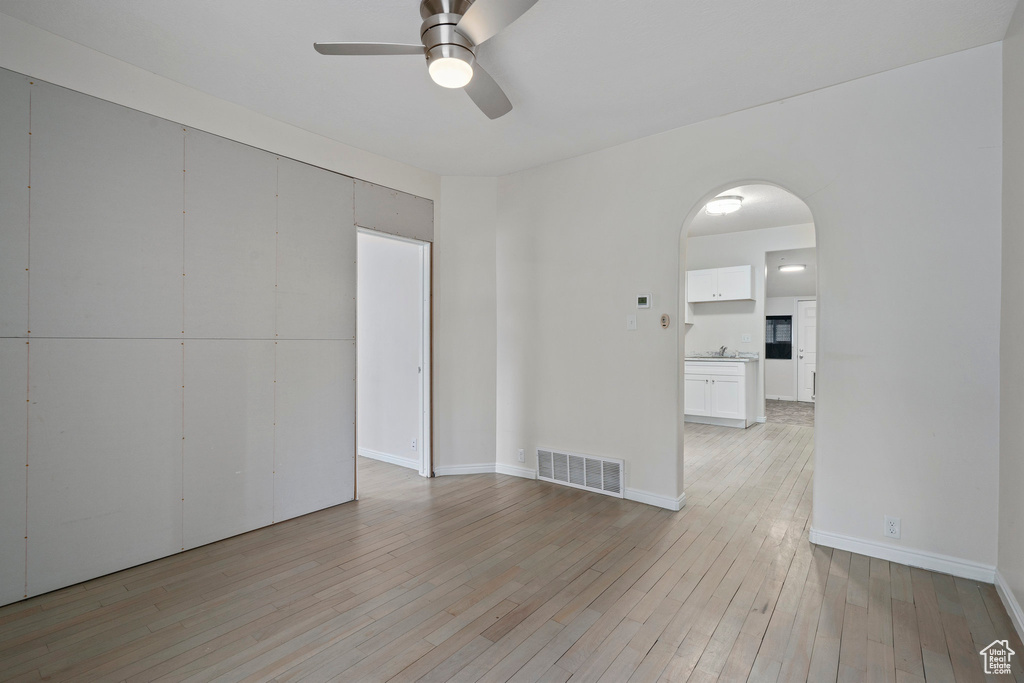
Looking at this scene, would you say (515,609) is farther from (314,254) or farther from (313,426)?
(314,254)

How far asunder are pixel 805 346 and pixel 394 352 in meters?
8.41

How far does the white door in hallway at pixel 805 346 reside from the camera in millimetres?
9477

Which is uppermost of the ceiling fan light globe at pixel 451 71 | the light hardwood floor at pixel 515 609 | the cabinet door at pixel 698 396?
the ceiling fan light globe at pixel 451 71

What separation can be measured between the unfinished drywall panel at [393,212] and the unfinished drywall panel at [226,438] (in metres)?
1.30

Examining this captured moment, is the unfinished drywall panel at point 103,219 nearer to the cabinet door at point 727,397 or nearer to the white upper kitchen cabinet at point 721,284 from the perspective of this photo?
the cabinet door at point 727,397

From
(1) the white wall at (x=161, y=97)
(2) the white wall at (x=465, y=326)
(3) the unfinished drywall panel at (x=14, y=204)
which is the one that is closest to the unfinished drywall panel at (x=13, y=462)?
(3) the unfinished drywall panel at (x=14, y=204)

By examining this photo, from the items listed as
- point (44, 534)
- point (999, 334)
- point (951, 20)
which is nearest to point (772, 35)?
point (951, 20)

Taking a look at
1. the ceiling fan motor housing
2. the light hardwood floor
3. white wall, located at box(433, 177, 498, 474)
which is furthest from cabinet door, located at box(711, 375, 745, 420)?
the ceiling fan motor housing

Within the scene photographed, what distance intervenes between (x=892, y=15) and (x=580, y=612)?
319 centimetres

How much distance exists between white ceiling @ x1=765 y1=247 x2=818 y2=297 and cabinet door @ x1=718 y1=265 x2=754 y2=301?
3.10 feet

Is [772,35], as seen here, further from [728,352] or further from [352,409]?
[728,352]

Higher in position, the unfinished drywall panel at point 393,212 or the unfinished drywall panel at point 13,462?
the unfinished drywall panel at point 393,212

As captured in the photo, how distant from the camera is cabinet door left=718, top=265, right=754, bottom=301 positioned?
22.7 ft

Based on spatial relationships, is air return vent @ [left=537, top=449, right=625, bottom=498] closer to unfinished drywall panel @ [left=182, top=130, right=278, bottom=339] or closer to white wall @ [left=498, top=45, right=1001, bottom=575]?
white wall @ [left=498, top=45, right=1001, bottom=575]
